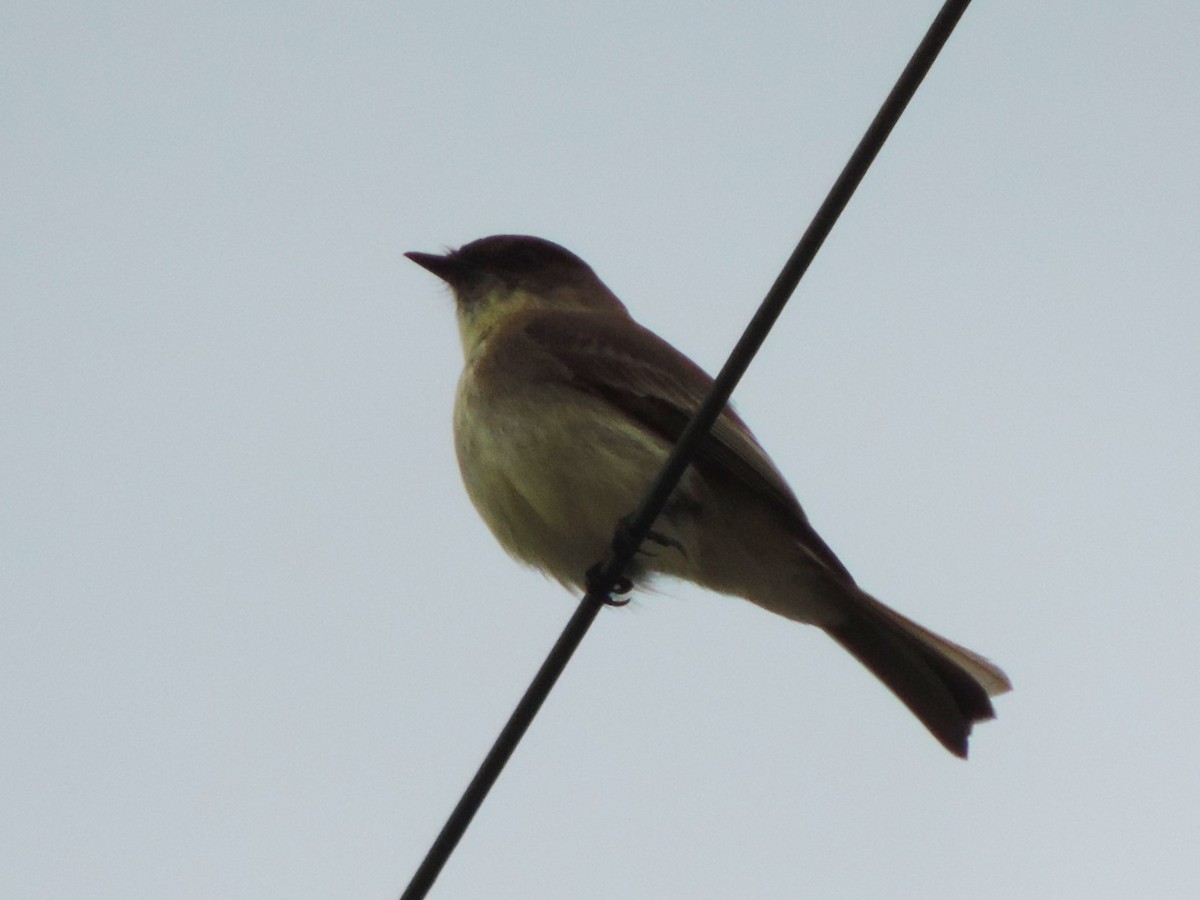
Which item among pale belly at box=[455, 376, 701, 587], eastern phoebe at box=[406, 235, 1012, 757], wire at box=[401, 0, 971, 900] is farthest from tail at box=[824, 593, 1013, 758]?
wire at box=[401, 0, 971, 900]

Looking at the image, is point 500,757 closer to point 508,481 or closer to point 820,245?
point 820,245

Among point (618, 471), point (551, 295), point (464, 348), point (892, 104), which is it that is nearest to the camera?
point (892, 104)

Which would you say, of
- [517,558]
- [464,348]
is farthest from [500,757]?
[464,348]

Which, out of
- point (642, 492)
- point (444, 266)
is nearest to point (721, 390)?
point (642, 492)

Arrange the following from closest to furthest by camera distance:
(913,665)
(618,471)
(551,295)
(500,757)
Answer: (500,757) → (618,471) → (913,665) → (551,295)

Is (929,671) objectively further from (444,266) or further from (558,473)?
(444,266)

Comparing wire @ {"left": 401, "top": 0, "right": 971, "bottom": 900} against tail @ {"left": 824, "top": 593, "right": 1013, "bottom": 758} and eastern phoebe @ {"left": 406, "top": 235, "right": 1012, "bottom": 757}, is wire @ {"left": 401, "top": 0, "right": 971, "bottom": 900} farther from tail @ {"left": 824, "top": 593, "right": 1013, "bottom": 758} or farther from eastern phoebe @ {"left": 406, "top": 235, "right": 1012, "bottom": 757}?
tail @ {"left": 824, "top": 593, "right": 1013, "bottom": 758}
